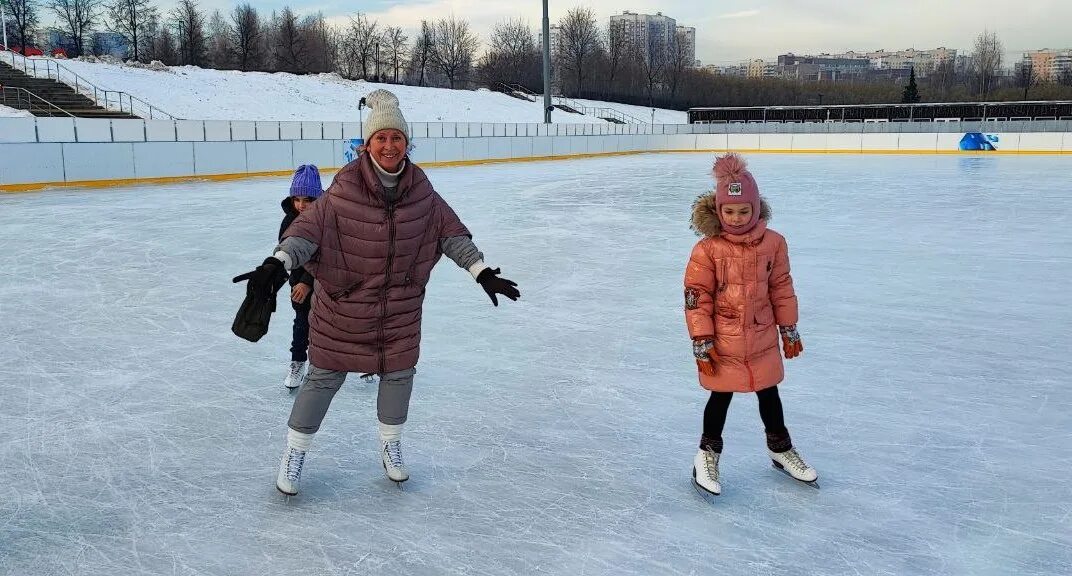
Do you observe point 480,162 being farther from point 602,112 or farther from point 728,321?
point 602,112

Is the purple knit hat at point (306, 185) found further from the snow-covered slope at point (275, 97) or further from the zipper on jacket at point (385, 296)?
the snow-covered slope at point (275, 97)

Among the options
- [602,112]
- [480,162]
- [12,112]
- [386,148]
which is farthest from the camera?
[602,112]

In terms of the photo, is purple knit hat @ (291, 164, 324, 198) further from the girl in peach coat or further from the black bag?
the girl in peach coat

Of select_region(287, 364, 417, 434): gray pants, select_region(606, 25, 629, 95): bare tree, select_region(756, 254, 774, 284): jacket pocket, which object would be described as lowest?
select_region(287, 364, 417, 434): gray pants

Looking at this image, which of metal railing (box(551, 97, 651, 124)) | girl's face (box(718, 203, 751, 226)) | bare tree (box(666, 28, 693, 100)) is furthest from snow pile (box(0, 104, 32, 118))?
bare tree (box(666, 28, 693, 100))

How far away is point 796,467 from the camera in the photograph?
2.75 m

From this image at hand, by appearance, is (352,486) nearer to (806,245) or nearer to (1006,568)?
(1006,568)

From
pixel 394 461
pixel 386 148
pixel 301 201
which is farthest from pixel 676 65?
pixel 386 148

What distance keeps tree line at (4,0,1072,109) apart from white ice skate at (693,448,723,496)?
49.6m

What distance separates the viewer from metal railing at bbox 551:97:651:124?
5038 cm

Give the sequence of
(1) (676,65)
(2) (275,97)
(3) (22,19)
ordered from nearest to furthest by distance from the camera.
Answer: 1. (2) (275,97)
2. (3) (22,19)
3. (1) (676,65)

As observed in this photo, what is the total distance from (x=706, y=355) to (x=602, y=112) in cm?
5023

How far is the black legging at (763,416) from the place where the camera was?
8.76 ft

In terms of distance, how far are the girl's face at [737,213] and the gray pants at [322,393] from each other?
1.02 meters
